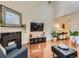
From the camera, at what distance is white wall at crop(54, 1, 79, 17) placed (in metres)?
7.99

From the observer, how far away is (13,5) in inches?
252

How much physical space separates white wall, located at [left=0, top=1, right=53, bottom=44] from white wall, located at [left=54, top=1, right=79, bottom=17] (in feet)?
1.44

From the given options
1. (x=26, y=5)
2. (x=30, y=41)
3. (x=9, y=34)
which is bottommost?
(x=30, y=41)

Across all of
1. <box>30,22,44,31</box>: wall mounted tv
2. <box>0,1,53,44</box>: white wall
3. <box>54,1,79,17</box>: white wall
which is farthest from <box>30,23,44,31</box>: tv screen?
<box>54,1,79,17</box>: white wall

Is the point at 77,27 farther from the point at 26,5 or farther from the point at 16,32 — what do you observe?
the point at 16,32

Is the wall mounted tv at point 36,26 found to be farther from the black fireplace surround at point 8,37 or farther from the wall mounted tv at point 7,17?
the black fireplace surround at point 8,37

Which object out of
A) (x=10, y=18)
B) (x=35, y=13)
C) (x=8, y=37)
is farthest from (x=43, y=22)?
(x=8, y=37)

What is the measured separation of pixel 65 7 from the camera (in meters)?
8.72

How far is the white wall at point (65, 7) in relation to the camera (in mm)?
7986

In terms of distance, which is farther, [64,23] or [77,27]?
[64,23]

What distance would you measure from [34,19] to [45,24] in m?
1.32

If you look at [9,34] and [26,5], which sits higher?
[26,5]

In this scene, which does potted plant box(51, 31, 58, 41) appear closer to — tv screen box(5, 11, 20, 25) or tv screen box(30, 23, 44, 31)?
tv screen box(30, 23, 44, 31)

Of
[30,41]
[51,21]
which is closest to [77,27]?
[51,21]
